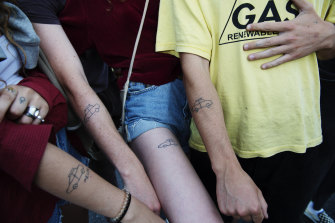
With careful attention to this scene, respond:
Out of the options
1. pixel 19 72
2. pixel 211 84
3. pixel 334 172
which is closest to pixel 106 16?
pixel 19 72

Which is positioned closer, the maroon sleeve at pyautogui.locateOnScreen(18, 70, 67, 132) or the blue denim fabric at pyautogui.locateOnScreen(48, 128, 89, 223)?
the maroon sleeve at pyautogui.locateOnScreen(18, 70, 67, 132)

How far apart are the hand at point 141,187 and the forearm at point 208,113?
0.87 ft

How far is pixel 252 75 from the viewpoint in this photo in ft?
3.13

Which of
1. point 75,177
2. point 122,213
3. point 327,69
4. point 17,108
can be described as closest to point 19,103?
point 17,108

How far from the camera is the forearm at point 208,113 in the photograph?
0.93 meters

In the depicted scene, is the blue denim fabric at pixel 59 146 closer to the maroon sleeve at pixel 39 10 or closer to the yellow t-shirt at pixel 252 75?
the maroon sleeve at pixel 39 10

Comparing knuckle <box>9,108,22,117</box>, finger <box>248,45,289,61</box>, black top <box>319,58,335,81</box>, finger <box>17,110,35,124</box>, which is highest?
finger <box>248,45,289,61</box>

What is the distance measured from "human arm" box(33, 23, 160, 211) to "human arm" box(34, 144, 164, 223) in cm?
18

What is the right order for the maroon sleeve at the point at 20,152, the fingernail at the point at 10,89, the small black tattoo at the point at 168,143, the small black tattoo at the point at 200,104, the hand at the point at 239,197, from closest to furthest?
the maroon sleeve at the point at 20,152, the fingernail at the point at 10,89, the hand at the point at 239,197, the small black tattoo at the point at 200,104, the small black tattoo at the point at 168,143

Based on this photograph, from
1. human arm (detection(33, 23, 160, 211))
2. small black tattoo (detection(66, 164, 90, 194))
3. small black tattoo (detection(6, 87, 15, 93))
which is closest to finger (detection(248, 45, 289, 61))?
human arm (detection(33, 23, 160, 211))

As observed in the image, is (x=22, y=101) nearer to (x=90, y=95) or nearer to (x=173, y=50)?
(x=90, y=95)

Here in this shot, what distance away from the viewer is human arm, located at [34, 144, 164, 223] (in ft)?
2.31

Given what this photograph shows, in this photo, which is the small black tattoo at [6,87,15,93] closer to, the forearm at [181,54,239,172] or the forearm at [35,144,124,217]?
the forearm at [35,144,124,217]

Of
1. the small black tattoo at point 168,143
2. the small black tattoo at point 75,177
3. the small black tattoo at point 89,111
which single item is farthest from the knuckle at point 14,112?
the small black tattoo at point 168,143
